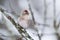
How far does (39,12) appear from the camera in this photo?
1.24m

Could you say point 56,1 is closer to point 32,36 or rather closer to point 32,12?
point 32,12

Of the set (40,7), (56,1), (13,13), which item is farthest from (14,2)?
(56,1)

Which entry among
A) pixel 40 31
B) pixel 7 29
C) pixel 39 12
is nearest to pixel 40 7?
pixel 39 12

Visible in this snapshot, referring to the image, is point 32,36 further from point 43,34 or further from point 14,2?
point 14,2

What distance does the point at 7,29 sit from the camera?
1236 millimetres

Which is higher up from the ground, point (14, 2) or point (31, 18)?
point (14, 2)

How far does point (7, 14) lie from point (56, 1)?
34cm

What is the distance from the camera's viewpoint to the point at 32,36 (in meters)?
1.23

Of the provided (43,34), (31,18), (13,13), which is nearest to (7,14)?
(13,13)

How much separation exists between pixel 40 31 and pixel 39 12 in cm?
13

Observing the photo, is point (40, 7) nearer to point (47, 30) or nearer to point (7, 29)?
point (47, 30)

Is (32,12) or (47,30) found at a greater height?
(32,12)

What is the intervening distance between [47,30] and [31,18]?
0.13 meters

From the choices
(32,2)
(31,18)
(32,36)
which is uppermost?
(32,2)
